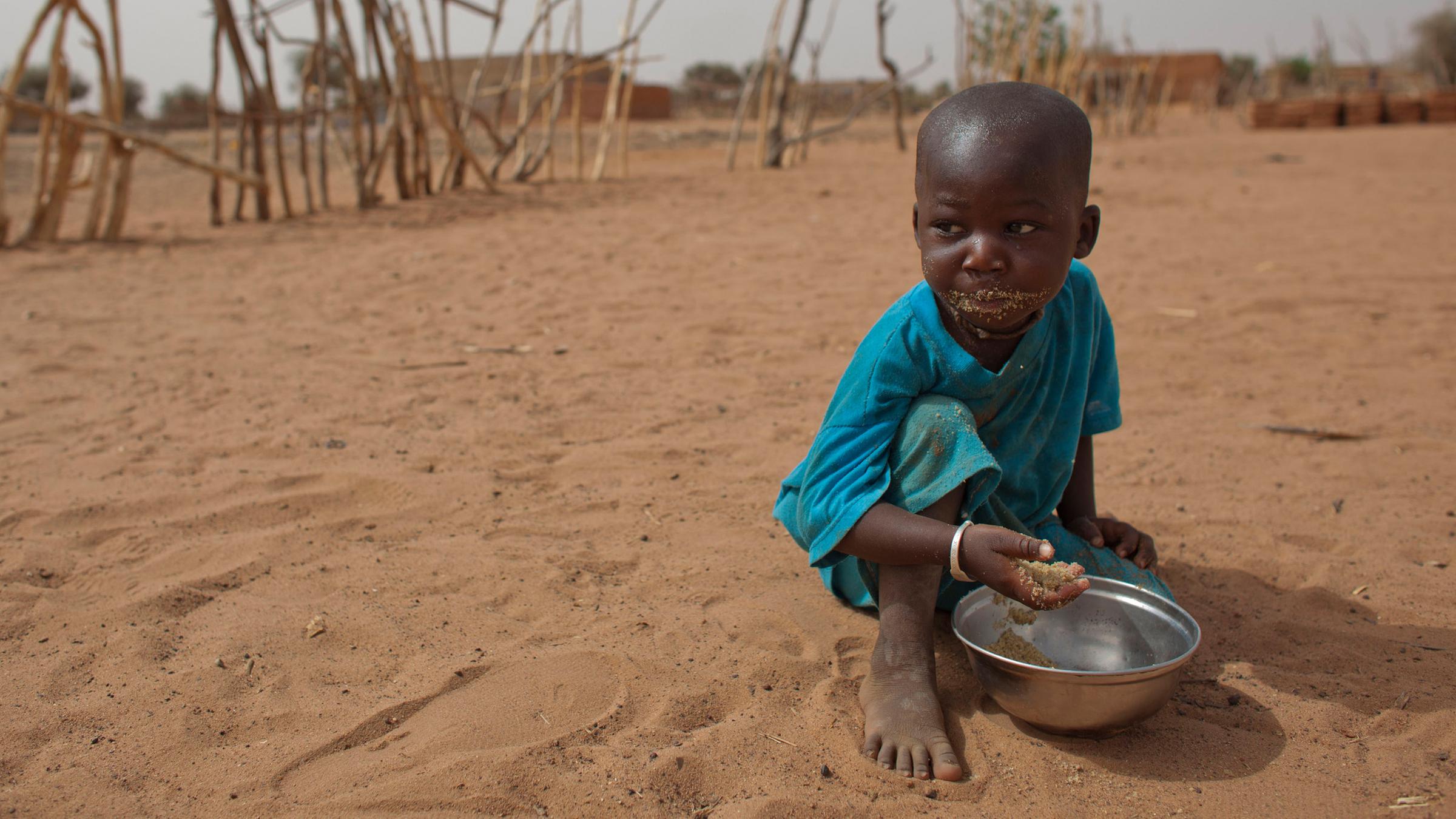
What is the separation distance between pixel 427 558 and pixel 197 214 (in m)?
7.35

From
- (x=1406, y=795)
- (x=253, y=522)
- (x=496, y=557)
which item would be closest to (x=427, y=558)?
(x=496, y=557)

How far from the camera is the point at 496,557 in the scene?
83.7 inches

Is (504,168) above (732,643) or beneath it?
above

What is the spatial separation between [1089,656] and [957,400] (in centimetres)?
55

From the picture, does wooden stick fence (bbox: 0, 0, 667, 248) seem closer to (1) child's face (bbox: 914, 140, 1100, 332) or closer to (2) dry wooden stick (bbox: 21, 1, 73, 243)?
(2) dry wooden stick (bbox: 21, 1, 73, 243)

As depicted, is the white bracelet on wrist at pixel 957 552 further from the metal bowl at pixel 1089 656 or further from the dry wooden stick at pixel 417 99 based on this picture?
the dry wooden stick at pixel 417 99

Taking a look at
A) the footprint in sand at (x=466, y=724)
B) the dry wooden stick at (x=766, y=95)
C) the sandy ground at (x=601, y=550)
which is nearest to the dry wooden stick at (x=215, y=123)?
the sandy ground at (x=601, y=550)

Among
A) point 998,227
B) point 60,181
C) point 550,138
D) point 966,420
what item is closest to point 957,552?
point 966,420

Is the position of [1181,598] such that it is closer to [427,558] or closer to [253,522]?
[427,558]

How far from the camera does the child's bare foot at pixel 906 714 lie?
146 cm

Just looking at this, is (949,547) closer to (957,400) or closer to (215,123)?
(957,400)

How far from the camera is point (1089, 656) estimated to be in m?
1.78

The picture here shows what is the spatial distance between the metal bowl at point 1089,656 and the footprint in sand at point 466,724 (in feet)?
2.02

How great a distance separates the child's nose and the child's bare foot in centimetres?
61
